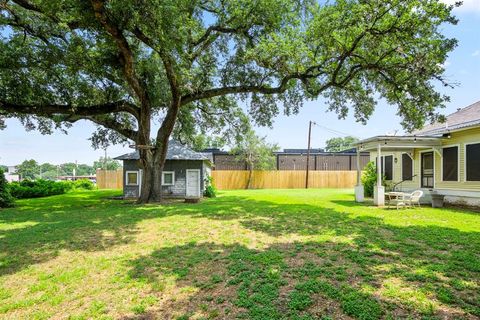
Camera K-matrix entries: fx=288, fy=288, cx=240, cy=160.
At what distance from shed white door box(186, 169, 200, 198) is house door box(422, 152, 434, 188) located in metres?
12.0

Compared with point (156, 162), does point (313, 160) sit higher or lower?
higher

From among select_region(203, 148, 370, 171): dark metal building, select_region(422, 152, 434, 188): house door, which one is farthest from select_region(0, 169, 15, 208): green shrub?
select_region(203, 148, 370, 171): dark metal building

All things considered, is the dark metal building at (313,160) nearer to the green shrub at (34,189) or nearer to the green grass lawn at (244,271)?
the green shrub at (34,189)

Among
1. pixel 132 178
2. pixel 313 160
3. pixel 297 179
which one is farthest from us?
pixel 313 160

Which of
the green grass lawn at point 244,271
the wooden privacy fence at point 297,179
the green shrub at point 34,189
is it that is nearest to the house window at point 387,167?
the green grass lawn at point 244,271

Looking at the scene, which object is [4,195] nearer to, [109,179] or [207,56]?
[207,56]

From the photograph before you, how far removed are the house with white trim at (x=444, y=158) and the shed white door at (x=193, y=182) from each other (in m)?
9.21

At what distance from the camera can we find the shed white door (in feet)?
58.4

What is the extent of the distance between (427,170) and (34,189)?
2317 cm

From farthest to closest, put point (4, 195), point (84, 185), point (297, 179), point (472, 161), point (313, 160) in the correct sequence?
point (313, 160), point (297, 179), point (84, 185), point (4, 195), point (472, 161)

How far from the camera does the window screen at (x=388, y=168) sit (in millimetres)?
15892

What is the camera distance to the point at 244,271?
4484 mm

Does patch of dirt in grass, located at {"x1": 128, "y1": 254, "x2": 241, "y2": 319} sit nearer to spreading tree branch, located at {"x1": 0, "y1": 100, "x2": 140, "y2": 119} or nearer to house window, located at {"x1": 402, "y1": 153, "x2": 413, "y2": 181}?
spreading tree branch, located at {"x1": 0, "y1": 100, "x2": 140, "y2": 119}

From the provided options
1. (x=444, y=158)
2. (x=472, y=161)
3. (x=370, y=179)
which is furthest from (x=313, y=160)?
(x=472, y=161)
